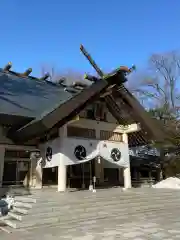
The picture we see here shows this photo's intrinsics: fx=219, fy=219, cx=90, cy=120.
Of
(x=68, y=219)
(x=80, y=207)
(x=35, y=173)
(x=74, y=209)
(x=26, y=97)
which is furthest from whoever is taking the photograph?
(x=26, y=97)

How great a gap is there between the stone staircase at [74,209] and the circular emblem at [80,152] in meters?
2.42

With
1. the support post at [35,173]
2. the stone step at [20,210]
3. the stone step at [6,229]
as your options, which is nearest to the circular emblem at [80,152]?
the support post at [35,173]

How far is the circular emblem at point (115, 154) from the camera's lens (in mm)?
11491

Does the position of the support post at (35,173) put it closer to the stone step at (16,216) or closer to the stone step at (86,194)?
the stone step at (86,194)

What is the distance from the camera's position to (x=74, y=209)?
7.22 meters

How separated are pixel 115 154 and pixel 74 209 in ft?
16.0

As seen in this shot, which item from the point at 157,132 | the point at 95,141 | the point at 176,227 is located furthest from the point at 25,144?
the point at 176,227

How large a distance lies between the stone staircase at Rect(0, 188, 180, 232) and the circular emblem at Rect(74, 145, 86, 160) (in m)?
2.42

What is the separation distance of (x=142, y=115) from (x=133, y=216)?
17.7 feet

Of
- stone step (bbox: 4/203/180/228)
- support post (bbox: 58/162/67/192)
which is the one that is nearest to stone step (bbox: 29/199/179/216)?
stone step (bbox: 4/203/180/228)

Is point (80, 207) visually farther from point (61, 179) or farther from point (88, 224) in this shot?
point (61, 179)

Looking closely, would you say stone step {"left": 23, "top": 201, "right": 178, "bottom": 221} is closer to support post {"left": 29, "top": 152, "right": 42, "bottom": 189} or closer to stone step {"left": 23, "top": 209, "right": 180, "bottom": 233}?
stone step {"left": 23, "top": 209, "right": 180, "bottom": 233}

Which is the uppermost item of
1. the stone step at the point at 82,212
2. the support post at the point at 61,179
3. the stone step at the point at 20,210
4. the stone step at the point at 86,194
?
the support post at the point at 61,179

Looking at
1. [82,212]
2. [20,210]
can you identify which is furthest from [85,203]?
[20,210]
